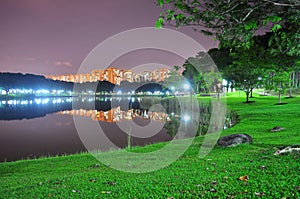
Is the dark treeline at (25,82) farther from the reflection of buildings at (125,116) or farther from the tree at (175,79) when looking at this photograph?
the reflection of buildings at (125,116)

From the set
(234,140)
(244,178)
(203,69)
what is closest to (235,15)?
(244,178)

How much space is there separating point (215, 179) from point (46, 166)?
906cm

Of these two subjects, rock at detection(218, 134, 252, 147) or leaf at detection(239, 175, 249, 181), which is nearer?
leaf at detection(239, 175, 249, 181)

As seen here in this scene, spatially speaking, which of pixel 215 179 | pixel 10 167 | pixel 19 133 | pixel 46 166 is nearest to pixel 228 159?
pixel 215 179

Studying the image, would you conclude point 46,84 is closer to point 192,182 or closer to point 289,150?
point 289,150

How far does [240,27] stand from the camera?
6.39 metres

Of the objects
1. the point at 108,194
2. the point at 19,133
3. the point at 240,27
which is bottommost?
the point at 19,133

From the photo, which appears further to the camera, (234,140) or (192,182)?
(234,140)

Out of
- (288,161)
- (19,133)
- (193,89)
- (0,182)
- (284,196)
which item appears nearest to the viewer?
(284,196)

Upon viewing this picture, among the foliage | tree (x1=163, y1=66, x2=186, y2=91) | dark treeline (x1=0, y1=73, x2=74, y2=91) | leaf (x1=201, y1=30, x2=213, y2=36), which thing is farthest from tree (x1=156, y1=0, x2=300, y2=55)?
dark treeline (x1=0, y1=73, x2=74, y2=91)

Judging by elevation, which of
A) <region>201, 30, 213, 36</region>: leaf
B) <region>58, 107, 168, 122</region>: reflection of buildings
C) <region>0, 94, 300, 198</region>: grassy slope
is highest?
<region>201, 30, 213, 36</region>: leaf

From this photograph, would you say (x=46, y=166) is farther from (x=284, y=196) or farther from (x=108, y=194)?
(x=284, y=196)

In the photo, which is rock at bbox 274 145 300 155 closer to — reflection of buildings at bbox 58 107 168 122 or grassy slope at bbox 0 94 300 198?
grassy slope at bbox 0 94 300 198

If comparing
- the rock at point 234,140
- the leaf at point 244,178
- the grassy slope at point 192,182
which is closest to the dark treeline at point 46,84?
the rock at point 234,140
